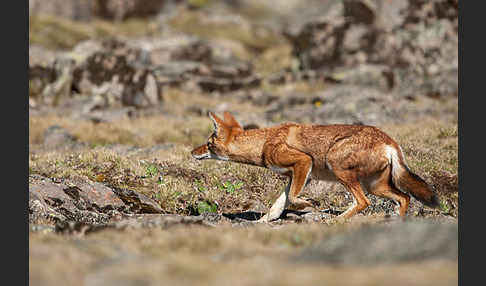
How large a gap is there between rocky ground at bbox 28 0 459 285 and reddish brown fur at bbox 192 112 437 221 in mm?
574

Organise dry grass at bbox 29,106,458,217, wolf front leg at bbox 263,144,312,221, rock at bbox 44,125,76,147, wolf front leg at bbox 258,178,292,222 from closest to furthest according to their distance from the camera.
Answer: wolf front leg at bbox 263,144,312,221 < wolf front leg at bbox 258,178,292,222 < dry grass at bbox 29,106,458,217 < rock at bbox 44,125,76,147

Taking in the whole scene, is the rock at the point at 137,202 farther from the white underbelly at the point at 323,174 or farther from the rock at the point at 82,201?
the white underbelly at the point at 323,174

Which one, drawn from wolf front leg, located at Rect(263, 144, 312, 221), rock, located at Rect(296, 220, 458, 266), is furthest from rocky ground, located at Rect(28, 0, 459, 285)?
wolf front leg, located at Rect(263, 144, 312, 221)

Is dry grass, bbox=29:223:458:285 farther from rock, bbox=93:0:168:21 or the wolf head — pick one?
rock, bbox=93:0:168:21

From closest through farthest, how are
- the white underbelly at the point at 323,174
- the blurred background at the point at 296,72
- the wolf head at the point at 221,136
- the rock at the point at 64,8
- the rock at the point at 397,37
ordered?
the white underbelly at the point at 323,174 → the wolf head at the point at 221,136 → the blurred background at the point at 296,72 → the rock at the point at 397,37 → the rock at the point at 64,8

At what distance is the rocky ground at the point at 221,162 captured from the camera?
17.0ft

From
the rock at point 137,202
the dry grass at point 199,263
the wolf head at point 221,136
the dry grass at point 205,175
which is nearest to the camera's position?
the dry grass at point 199,263

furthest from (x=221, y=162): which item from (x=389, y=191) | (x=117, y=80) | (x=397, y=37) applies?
(x=397, y=37)

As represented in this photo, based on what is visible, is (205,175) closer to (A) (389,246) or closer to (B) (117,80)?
(A) (389,246)

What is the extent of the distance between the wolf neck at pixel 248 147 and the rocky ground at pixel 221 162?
1208mm

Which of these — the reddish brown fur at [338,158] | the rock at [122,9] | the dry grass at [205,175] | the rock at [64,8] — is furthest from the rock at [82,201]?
the rock at [122,9]

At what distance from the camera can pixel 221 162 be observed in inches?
563

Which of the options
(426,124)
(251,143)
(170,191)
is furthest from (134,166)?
(426,124)

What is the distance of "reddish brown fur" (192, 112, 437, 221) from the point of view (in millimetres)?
9641
